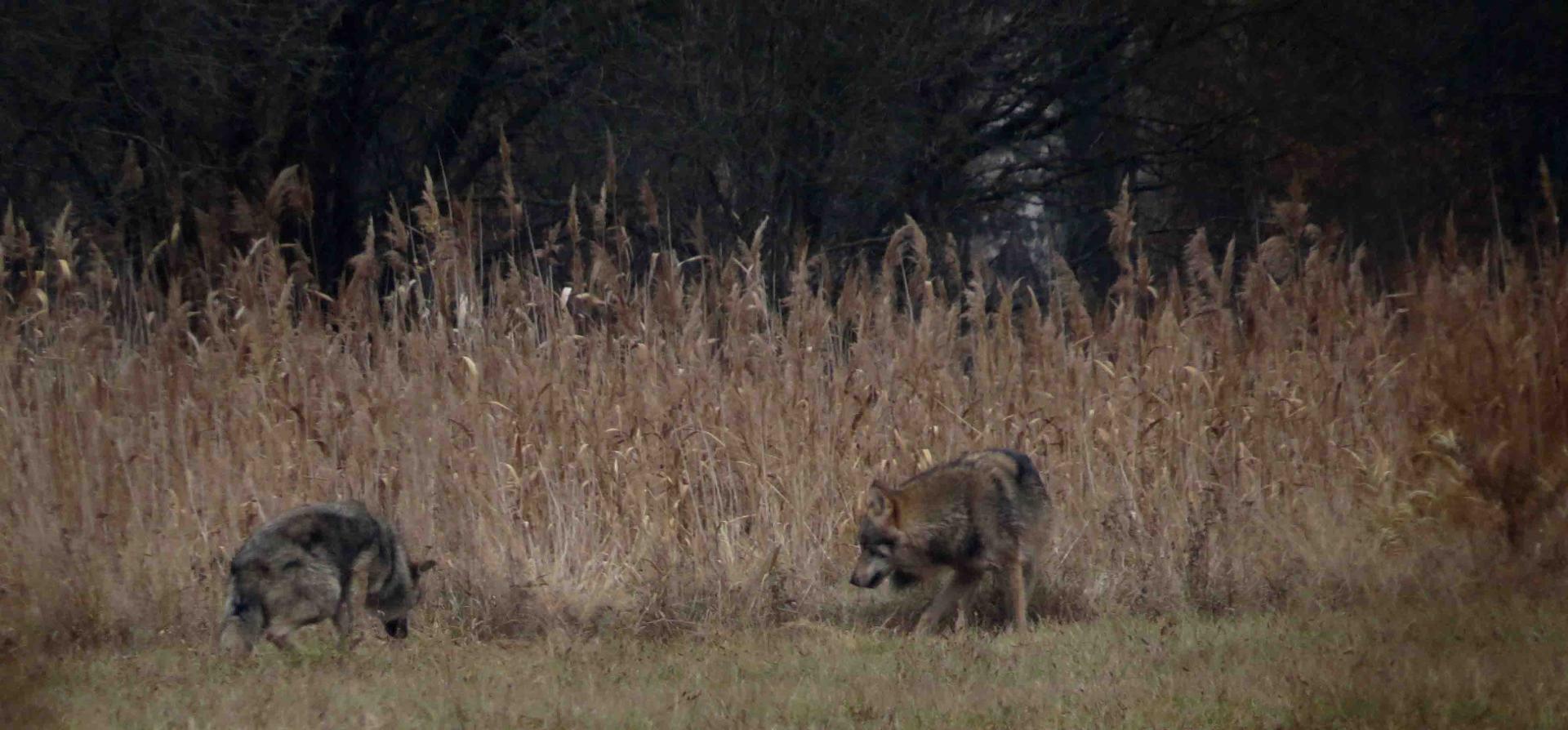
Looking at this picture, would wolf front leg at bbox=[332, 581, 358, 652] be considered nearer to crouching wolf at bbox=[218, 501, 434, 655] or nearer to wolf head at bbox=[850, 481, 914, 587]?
crouching wolf at bbox=[218, 501, 434, 655]

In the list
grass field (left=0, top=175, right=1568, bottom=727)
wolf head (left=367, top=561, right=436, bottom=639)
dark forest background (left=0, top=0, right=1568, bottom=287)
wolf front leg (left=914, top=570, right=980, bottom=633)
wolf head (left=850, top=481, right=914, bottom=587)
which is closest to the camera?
grass field (left=0, top=175, right=1568, bottom=727)

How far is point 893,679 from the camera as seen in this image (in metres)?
6.07

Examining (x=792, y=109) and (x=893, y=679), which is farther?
(x=792, y=109)

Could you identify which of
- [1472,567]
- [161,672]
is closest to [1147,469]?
[1472,567]

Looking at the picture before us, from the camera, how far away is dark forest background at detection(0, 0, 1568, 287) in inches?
626

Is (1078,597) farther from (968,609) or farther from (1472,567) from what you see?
(1472,567)

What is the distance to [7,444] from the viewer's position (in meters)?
8.00

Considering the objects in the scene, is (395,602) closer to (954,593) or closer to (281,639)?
(281,639)

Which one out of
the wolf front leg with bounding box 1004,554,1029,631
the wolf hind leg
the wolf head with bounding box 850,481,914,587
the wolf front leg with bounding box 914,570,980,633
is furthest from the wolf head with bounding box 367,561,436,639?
the wolf front leg with bounding box 1004,554,1029,631

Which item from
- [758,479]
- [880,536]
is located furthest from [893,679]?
A: [758,479]

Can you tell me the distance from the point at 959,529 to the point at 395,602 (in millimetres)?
2492

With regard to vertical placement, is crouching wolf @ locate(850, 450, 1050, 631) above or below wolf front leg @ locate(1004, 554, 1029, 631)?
above

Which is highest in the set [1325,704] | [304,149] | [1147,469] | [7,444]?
[304,149]

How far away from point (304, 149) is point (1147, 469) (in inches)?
446
